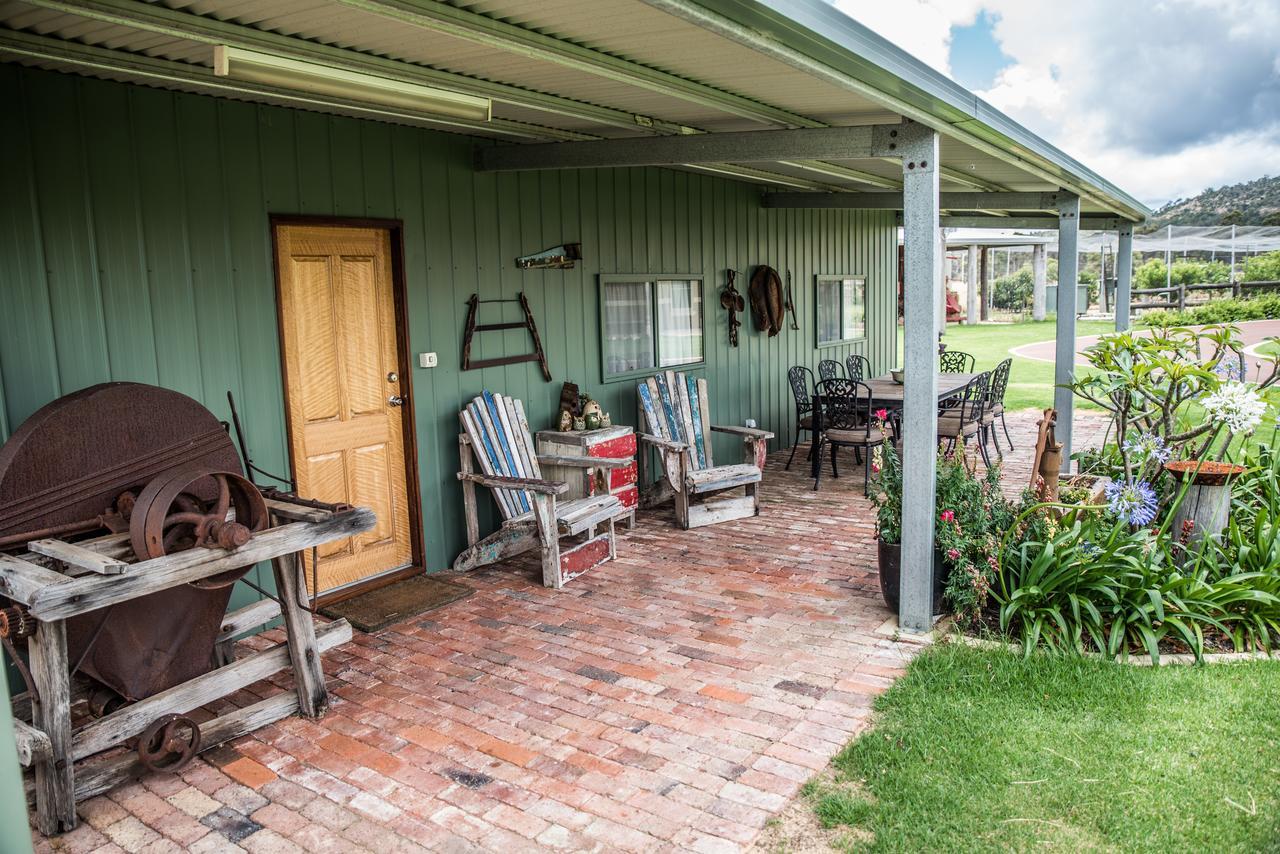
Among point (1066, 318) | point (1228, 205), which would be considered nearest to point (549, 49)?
point (1066, 318)

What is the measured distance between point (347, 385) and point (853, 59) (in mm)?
2997

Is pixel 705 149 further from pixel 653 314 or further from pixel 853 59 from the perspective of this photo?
pixel 653 314

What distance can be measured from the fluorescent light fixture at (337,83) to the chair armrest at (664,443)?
108 inches

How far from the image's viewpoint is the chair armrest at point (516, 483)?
4910 millimetres

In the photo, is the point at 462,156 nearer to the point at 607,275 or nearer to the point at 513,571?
the point at 607,275

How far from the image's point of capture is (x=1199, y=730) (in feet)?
10.3

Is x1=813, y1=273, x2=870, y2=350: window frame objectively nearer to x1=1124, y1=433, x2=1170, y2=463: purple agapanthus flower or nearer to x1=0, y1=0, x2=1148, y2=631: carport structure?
x1=0, y1=0, x2=1148, y2=631: carport structure

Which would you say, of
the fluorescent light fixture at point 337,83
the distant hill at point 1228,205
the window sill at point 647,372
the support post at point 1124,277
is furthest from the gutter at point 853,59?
the distant hill at point 1228,205

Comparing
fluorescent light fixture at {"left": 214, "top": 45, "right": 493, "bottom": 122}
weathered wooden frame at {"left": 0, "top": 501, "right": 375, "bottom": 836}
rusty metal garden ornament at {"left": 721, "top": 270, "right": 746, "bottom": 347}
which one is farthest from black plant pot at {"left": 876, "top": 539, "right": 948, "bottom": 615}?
rusty metal garden ornament at {"left": 721, "top": 270, "right": 746, "bottom": 347}

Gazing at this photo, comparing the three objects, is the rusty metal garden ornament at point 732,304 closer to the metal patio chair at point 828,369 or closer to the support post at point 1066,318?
the metal patio chair at point 828,369

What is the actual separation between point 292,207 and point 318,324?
59 cm

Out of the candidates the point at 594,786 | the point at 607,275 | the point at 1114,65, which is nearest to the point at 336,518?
the point at 594,786

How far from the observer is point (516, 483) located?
5.03m

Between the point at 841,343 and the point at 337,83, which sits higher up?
the point at 337,83
